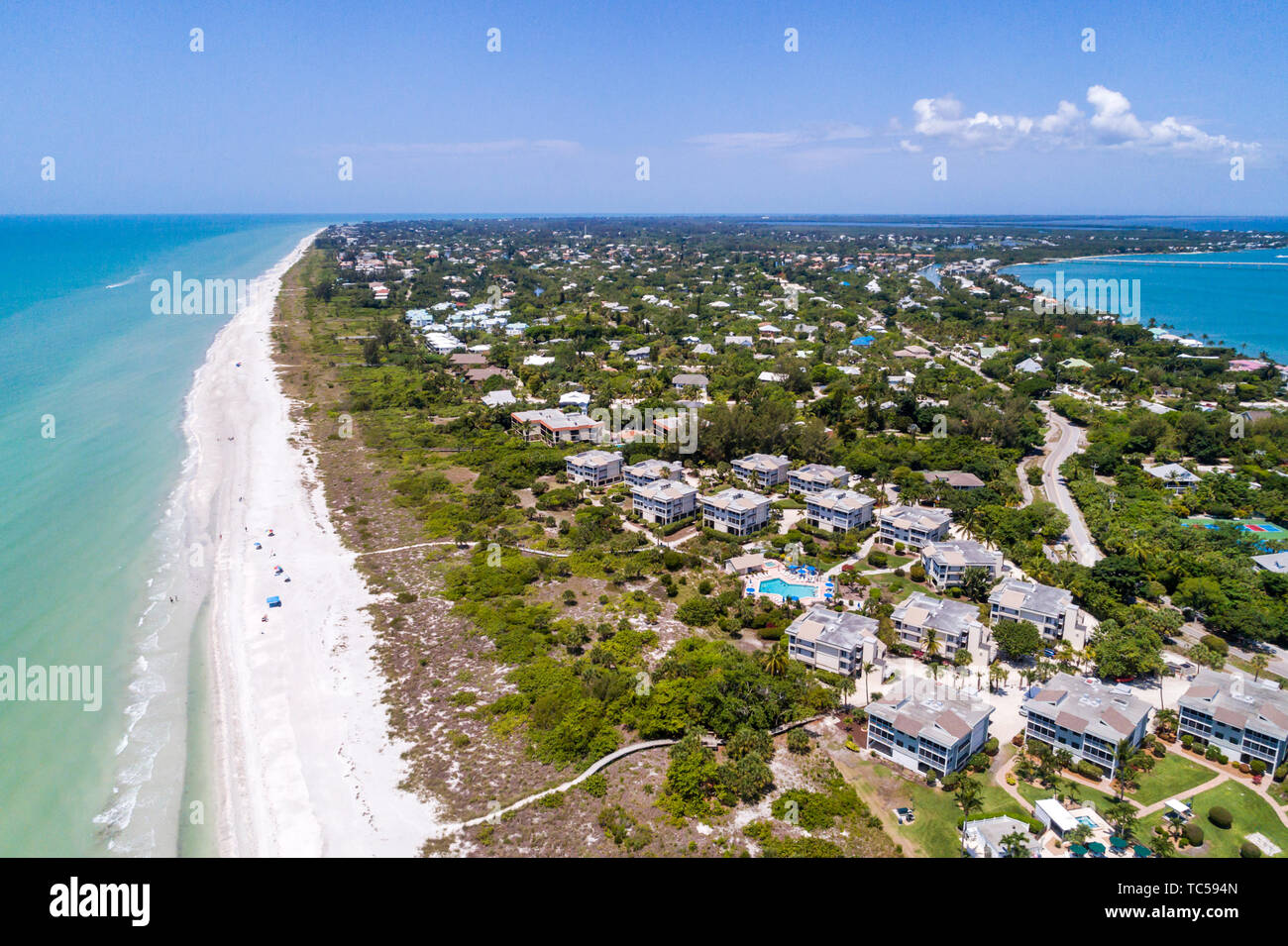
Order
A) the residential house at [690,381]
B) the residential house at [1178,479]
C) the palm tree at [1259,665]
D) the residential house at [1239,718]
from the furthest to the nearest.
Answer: the residential house at [690,381] → the residential house at [1178,479] → the palm tree at [1259,665] → the residential house at [1239,718]

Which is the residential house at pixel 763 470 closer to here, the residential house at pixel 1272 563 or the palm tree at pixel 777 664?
the palm tree at pixel 777 664

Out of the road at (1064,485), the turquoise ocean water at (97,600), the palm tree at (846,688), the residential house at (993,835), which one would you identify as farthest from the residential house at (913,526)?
the turquoise ocean water at (97,600)

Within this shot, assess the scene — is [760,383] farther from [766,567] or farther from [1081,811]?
[1081,811]

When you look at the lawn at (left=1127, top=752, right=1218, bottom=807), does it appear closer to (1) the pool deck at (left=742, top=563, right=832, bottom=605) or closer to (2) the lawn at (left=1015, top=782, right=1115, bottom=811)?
(2) the lawn at (left=1015, top=782, right=1115, bottom=811)

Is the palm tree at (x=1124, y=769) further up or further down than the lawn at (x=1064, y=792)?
further up

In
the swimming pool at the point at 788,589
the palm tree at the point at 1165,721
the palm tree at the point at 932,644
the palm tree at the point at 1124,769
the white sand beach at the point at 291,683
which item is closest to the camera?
the white sand beach at the point at 291,683

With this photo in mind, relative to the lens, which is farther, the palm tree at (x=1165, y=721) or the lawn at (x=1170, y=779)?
the palm tree at (x=1165, y=721)

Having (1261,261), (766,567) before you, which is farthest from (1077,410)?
(1261,261)

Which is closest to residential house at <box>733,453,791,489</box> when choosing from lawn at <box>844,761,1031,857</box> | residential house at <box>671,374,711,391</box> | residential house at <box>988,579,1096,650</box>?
residential house at <box>988,579,1096,650</box>
